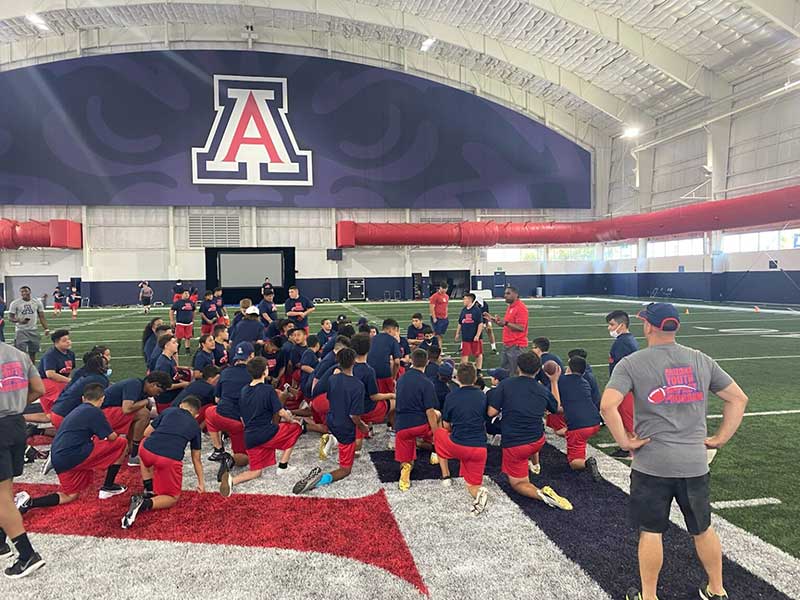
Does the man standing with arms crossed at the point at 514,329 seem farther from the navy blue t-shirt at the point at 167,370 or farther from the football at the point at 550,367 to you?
the navy blue t-shirt at the point at 167,370

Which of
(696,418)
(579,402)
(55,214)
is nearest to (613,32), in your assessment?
(579,402)

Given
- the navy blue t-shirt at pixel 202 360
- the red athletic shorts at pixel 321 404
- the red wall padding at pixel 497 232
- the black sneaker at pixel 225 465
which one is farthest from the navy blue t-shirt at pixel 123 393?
the red wall padding at pixel 497 232

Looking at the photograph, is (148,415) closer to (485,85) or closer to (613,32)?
(613,32)

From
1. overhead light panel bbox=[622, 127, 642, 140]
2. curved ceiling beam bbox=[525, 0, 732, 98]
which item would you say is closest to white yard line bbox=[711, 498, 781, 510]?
curved ceiling beam bbox=[525, 0, 732, 98]

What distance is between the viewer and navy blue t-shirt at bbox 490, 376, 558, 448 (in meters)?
5.13

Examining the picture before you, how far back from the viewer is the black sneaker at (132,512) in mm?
4570

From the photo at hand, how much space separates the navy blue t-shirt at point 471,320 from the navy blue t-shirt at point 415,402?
217 inches

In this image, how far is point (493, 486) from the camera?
550 centimetres

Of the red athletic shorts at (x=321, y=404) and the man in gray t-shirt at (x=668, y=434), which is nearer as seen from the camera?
the man in gray t-shirt at (x=668, y=434)

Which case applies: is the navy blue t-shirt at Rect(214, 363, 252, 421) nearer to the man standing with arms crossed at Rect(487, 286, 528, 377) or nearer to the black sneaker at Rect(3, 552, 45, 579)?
the black sneaker at Rect(3, 552, 45, 579)

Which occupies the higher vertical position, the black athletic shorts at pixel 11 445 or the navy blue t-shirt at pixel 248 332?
the navy blue t-shirt at pixel 248 332

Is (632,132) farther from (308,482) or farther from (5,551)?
(5,551)

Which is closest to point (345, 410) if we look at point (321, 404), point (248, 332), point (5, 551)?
point (321, 404)

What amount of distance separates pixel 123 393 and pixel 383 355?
139 inches
